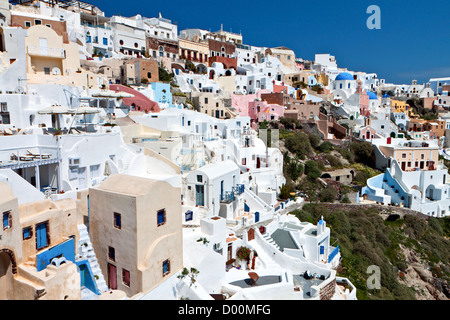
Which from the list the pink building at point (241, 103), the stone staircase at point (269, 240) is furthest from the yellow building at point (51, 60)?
the pink building at point (241, 103)

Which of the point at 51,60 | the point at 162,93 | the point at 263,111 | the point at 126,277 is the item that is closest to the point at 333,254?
the point at 126,277

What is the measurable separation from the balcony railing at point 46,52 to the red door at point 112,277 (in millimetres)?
19225

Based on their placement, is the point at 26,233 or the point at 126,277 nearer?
the point at 26,233

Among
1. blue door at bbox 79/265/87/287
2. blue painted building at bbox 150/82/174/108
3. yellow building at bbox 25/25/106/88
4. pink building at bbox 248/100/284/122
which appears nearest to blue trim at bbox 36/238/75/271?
blue door at bbox 79/265/87/287

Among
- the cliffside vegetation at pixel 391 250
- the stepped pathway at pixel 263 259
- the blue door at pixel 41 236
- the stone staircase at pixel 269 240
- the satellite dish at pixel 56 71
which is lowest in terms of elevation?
the cliffside vegetation at pixel 391 250

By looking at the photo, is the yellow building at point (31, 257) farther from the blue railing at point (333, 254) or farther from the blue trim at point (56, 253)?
the blue railing at point (333, 254)

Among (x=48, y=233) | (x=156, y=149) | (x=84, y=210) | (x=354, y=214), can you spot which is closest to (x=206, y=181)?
(x=156, y=149)

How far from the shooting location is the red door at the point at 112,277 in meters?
11.8

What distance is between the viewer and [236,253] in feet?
57.2

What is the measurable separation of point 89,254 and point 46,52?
62.2 feet

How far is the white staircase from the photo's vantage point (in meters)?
11.5

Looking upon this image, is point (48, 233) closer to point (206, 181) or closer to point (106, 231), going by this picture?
point (106, 231)

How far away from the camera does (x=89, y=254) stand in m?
12.1

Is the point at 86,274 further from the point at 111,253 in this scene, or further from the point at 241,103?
the point at 241,103
